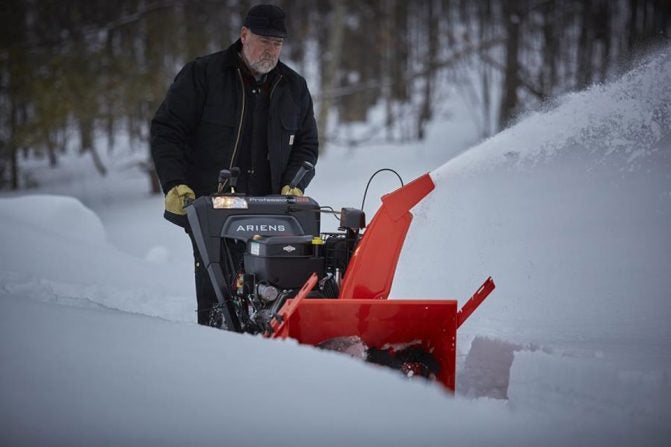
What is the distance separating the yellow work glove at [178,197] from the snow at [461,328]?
0.68 metres

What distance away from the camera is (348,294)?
10.8 feet

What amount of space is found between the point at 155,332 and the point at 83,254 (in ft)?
15.1

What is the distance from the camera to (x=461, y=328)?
15.7 feet

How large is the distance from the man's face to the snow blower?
0.74 metres

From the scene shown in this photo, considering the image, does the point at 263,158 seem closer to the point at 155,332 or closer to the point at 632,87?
the point at 155,332

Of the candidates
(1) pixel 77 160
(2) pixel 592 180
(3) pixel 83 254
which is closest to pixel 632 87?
(2) pixel 592 180

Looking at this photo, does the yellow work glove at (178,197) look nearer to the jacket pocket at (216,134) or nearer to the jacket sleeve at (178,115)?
the jacket sleeve at (178,115)

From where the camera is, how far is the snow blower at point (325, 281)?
10.2 feet

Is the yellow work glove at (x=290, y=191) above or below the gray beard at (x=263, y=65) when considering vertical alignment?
below

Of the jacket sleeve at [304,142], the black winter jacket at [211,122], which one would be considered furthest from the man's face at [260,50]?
the jacket sleeve at [304,142]

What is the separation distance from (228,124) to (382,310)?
1.73 m

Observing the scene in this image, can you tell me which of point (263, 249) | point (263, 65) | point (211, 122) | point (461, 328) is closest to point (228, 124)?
point (211, 122)

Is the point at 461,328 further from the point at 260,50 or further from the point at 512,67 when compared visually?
the point at 512,67

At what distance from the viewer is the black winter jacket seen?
4.20 metres
